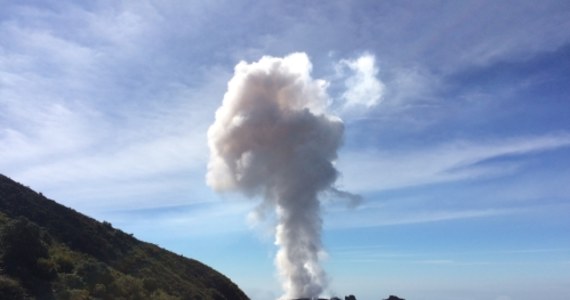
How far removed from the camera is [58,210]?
55125mm

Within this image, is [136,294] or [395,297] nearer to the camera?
[136,294]

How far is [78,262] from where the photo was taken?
39.1 metres

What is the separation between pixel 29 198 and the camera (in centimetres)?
5425

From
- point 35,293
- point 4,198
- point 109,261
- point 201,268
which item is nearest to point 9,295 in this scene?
point 35,293

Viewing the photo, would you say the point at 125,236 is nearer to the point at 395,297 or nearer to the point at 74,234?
the point at 74,234

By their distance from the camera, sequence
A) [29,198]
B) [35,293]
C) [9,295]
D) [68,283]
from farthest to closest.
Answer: [29,198] < [68,283] < [35,293] < [9,295]

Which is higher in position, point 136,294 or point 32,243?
point 32,243

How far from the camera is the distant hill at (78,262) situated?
32.7 meters

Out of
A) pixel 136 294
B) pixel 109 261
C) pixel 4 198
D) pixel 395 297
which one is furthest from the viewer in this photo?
pixel 395 297

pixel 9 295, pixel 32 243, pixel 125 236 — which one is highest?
pixel 125 236

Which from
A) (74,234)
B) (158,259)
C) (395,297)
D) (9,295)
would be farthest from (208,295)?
(395,297)

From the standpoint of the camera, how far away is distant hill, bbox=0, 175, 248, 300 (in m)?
32.7

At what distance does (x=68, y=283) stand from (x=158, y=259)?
25394mm

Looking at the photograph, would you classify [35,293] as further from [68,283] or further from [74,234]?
[74,234]
